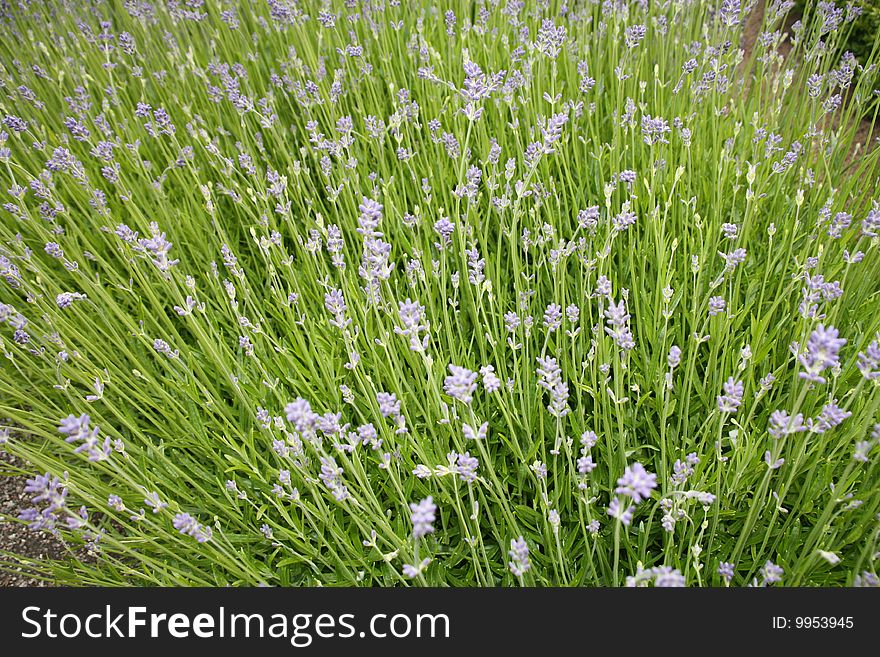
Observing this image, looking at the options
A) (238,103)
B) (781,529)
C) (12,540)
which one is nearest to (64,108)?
(238,103)

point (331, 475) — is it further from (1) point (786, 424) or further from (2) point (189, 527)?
(1) point (786, 424)

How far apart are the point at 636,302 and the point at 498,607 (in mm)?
1197

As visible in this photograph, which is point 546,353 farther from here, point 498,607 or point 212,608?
point 212,608

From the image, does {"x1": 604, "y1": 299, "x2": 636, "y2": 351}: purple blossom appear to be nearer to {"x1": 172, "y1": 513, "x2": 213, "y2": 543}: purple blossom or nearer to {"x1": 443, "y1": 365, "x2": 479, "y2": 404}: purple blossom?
{"x1": 443, "y1": 365, "x2": 479, "y2": 404}: purple blossom

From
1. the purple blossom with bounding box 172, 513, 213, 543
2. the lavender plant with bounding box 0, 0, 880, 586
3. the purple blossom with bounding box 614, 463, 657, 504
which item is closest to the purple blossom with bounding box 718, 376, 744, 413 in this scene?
the lavender plant with bounding box 0, 0, 880, 586

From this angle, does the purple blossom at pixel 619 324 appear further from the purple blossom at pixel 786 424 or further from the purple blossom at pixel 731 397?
the purple blossom at pixel 786 424

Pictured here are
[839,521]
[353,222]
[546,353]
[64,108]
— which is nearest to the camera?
[839,521]

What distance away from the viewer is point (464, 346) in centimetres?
233

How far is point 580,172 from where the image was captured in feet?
9.53

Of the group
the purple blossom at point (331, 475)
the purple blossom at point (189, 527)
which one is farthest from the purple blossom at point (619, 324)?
the purple blossom at point (189, 527)

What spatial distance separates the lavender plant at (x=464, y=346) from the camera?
171 cm

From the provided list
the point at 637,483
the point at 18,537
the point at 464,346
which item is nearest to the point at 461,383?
the point at 637,483

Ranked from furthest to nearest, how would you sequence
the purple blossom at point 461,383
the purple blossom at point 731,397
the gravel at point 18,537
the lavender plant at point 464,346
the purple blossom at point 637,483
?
the gravel at point 18,537 → the lavender plant at point 464,346 → the purple blossom at point 731,397 → the purple blossom at point 461,383 → the purple blossom at point 637,483

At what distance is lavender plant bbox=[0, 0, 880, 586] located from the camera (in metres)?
1.71
